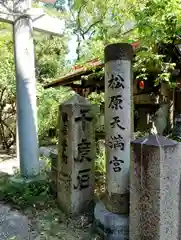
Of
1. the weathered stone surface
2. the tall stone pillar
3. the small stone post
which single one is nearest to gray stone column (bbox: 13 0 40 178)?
the weathered stone surface

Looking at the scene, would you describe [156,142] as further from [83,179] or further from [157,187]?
[83,179]

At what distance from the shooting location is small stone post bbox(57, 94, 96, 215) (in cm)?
418

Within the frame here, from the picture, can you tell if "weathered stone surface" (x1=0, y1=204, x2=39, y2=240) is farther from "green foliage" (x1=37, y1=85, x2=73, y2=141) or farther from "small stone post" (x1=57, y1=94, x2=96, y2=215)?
"green foliage" (x1=37, y1=85, x2=73, y2=141)

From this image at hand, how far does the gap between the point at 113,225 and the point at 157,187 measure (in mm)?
1109

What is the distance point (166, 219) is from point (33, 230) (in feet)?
7.18

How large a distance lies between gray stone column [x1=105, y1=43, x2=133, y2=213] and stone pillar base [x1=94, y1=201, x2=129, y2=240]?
117 millimetres

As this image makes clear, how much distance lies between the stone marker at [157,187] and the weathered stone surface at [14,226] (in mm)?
1775

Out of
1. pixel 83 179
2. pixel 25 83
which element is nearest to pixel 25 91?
pixel 25 83

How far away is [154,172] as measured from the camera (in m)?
2.81

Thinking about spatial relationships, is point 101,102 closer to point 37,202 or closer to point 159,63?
point 159,63

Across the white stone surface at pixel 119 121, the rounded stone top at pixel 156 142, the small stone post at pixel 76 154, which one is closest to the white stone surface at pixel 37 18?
the small stone post at pixel 76 154

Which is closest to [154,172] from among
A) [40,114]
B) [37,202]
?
[37,202]

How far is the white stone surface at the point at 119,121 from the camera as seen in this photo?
357 centimetres

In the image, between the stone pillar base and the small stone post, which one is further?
the small stone post
